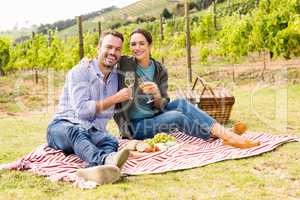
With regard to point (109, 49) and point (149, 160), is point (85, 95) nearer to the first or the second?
point (109, 49)

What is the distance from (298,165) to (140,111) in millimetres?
1954

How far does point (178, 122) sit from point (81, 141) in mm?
1498

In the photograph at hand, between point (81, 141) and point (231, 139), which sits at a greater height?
point (81, 141)

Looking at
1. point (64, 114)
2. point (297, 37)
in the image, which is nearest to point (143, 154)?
point (64, 114)

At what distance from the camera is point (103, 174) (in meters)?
3.80


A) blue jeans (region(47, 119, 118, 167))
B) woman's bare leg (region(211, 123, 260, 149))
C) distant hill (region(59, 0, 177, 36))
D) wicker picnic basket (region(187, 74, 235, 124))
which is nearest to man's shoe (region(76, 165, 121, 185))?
blue jeans (region(47, 119, 118, 167))

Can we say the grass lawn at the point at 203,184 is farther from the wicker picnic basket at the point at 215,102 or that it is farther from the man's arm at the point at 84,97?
the wicker picnic basket at the point at 215,102

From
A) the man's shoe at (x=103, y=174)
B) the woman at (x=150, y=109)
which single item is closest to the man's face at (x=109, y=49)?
the woman at (x=150, y=109)

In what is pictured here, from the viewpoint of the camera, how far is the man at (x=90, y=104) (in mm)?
4527

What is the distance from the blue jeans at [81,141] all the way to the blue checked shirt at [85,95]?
94 millimetres

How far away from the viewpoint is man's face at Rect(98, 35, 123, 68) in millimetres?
4762

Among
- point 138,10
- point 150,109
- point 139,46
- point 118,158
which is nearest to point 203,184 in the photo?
point 118,158

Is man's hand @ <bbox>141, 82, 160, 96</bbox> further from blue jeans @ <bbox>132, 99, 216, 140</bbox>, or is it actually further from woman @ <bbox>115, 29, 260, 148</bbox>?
blue jeans @ <bbox>132, 99, 216, 140</bbox>

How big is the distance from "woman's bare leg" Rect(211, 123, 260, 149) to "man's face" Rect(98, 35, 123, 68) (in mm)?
1391
